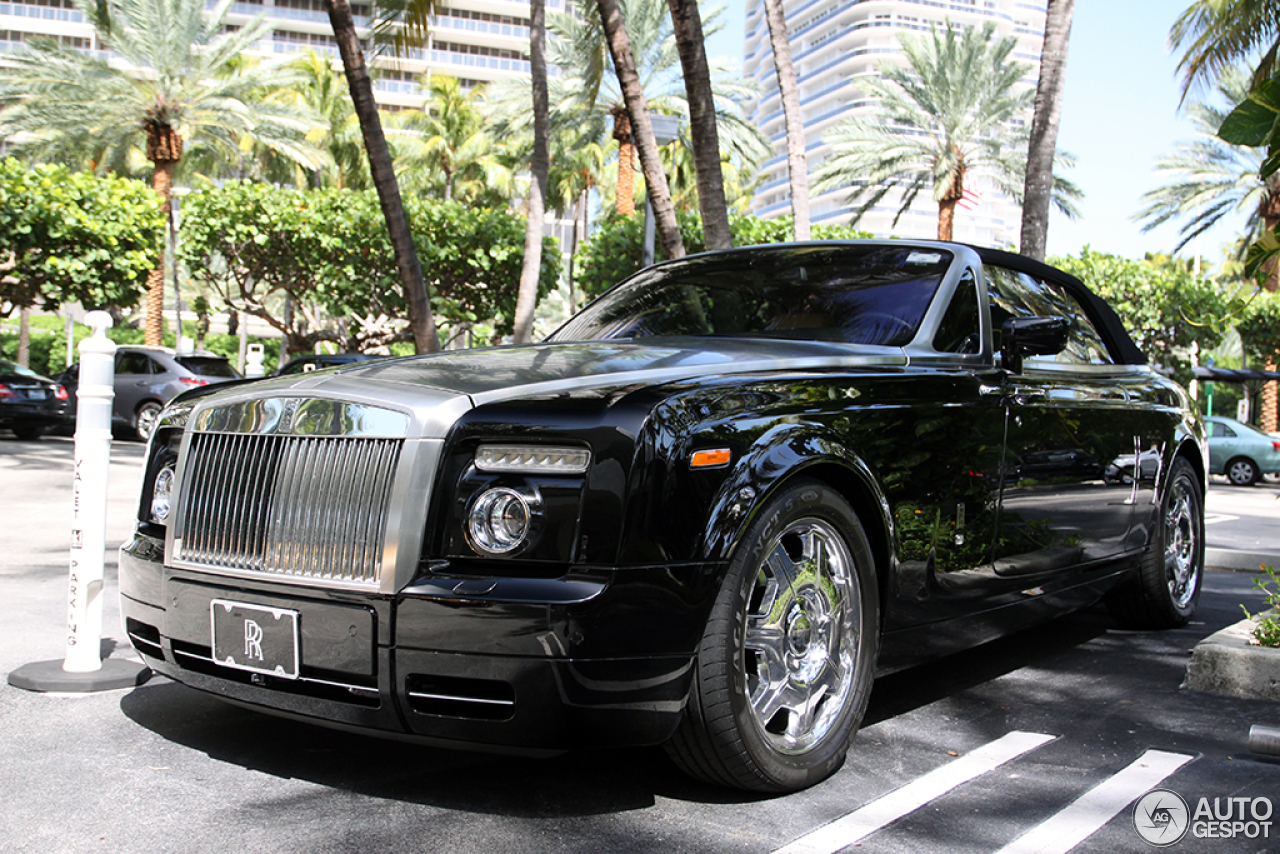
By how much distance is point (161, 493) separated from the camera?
3527 mm

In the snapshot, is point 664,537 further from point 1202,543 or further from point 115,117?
point 115,117

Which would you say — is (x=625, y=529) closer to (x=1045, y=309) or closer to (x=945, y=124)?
(x=1045, y=309)

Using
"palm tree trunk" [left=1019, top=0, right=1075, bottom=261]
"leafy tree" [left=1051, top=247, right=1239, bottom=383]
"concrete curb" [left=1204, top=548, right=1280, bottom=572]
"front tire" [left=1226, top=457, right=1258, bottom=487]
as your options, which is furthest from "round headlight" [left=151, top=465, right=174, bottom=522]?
"leafy tree" [left=1051, top=247, right=1239, bottom=383]

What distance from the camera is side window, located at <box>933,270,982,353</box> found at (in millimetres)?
4055

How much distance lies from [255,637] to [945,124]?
31.6m

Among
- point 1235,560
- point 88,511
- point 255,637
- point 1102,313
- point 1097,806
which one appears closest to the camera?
point 255,637

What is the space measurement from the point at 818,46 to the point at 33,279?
113643 millimetres

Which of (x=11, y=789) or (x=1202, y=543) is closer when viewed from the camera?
(x=11, y=789)

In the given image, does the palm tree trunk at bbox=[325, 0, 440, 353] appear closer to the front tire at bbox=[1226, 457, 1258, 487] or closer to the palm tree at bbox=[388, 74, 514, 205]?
the front tire at bbox=[1226, 457, 1258, 487]

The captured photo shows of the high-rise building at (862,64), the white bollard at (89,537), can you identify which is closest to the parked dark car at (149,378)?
the white bollard at (89,537)

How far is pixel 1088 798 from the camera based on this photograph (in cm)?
320

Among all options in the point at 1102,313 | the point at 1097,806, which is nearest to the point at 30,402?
the point at 1102,313

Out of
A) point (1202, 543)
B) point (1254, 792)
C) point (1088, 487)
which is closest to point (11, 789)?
point (1254, 792)

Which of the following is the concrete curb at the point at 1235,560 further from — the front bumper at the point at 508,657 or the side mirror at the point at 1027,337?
the front bumper at the point at 508,657
